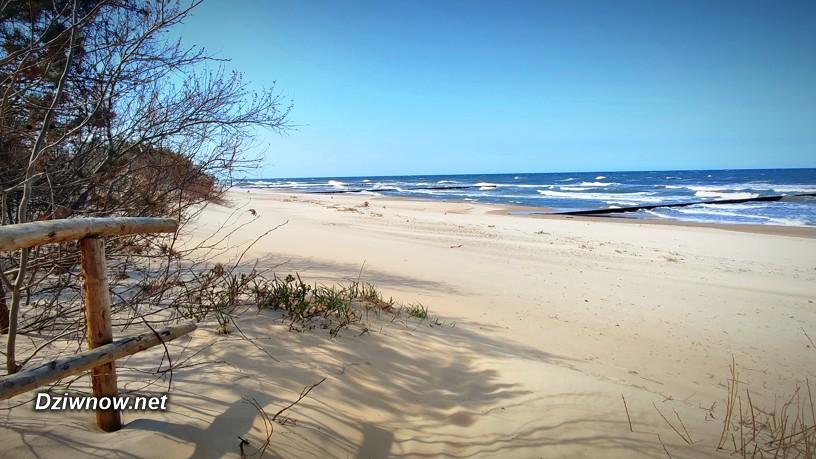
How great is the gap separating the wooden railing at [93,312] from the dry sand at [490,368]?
1.27 feet

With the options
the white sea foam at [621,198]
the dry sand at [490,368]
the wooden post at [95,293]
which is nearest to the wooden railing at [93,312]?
the wooden post at [95,293]

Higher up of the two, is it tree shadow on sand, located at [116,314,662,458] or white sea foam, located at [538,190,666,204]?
white sea foam, located at [538,190,666,204]

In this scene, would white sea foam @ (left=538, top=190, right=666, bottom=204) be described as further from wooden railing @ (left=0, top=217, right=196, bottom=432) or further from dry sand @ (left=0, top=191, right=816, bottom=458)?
wooden railing @ (left=0, top=217, right=196, bottom=432)

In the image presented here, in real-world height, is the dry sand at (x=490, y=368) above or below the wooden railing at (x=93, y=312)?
below

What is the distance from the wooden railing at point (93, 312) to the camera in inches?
58.4

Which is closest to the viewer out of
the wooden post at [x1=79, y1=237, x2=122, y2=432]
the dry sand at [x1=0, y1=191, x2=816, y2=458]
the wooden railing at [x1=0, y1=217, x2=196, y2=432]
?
the wooden railing at [x1=0, y1=217, x2=196, y2=432]

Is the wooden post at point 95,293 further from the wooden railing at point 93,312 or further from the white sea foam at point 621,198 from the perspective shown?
the white sea foam at point 621,198

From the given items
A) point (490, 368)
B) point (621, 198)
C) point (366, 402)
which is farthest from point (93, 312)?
point (621, 198)

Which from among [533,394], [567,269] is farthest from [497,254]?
[533,394]

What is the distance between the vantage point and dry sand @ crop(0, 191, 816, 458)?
2307 mm

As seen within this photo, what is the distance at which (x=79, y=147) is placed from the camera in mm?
3482

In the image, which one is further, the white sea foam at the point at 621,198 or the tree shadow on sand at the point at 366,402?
the white sea foam at the point at 621,198

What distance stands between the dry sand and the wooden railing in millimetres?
388

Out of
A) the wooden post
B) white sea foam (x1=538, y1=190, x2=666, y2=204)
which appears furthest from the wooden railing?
white sea foam (x1=538, y1=190, x2=666, y2=204)
